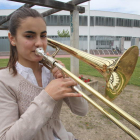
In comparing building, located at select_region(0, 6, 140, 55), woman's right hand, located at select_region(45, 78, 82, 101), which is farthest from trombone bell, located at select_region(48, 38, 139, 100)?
building, located at select_region(0, 6, 140, 55)

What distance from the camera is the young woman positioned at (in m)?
0.87

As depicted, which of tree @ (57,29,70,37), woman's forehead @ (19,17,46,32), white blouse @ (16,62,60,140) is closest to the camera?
woman's forehead @ (19,17,46,32)

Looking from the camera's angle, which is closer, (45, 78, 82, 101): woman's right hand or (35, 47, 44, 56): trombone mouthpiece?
(45, 78, 82, 101): woman's right hand

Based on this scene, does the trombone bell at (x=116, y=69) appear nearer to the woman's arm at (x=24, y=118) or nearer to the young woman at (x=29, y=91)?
the young woman at (x=29, y=91)

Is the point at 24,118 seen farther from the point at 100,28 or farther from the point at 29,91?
the point at 100,28

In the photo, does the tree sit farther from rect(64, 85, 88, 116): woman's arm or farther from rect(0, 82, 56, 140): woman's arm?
rect(0, 82, 56, 140): woman's arm

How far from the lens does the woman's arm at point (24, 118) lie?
0.84 meters

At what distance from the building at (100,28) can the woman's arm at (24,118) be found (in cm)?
2343

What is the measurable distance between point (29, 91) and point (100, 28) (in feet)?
86.7

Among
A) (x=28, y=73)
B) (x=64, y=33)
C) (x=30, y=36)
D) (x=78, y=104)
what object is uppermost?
(x=64, y=33)

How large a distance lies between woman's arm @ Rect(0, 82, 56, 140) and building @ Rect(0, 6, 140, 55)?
76.9ft

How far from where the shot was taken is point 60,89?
0.93 metres

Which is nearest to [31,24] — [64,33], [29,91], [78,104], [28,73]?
[28,73]

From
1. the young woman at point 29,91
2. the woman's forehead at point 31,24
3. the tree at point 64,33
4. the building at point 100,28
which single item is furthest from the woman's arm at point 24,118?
the building at point 100,28
